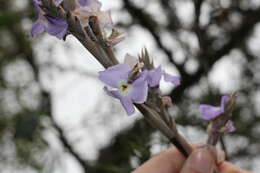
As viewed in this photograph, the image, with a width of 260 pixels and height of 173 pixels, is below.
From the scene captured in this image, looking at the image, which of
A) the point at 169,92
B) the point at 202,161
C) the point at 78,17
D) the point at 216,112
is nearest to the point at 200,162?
the point at 202,161

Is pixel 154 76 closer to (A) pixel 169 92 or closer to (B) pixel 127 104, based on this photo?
(B) pixel 127 104

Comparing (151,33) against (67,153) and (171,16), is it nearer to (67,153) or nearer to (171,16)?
(171,16)

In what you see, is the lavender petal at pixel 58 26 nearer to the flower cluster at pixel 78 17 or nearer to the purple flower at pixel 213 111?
the flower cluster at pixel 78 17

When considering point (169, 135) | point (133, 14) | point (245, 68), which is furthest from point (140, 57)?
point (245, 68)

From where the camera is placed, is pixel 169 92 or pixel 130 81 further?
pixel 169 92

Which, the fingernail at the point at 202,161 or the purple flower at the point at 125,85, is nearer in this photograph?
the purple flower at the point at 125,85

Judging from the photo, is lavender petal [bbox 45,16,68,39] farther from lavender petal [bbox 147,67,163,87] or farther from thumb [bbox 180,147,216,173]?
thumb [bbox 180,147,216,173]

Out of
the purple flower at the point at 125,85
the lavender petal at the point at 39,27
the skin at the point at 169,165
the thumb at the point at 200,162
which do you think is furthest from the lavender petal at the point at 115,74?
the skin at the point at 169,165

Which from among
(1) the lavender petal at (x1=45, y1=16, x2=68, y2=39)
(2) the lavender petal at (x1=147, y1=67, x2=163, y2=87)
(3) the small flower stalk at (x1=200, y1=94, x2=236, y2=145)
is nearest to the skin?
(3) the small flower stalk at (x1=200, y1=94, x2=236, y2=145)
